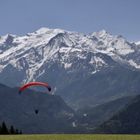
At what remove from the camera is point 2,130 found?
454 ft
